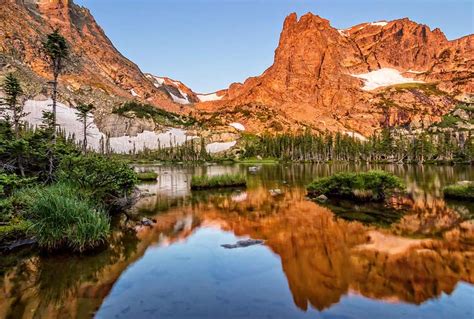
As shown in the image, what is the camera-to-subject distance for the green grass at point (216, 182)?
48.8m

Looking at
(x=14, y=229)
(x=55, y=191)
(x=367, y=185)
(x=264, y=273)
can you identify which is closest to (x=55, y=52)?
(x=55, y=191)

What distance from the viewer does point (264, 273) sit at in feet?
50.8

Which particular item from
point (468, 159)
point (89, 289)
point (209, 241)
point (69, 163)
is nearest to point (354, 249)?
point (209, 241)

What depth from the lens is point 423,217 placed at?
2612 cm

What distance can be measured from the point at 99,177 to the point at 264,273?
49.5ft

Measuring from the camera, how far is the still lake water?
12.0 metres

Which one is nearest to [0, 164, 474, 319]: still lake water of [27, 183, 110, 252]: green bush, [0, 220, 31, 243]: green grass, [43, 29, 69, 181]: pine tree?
[27, 183, 110, 252]: green bush

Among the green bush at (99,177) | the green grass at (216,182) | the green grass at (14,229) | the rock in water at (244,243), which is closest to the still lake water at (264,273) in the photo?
the rock in water at (244,243)

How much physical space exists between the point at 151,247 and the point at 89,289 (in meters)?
6.07

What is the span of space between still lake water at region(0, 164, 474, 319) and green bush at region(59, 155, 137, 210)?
14.3 feet

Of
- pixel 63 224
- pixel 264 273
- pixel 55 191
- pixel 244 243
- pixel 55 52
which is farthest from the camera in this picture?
pixel 55 52

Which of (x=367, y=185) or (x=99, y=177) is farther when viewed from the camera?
(x=367, y=185)

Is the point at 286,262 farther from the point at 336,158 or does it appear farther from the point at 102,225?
the point at 336,158

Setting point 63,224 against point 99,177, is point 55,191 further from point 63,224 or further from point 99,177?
point 99,177
